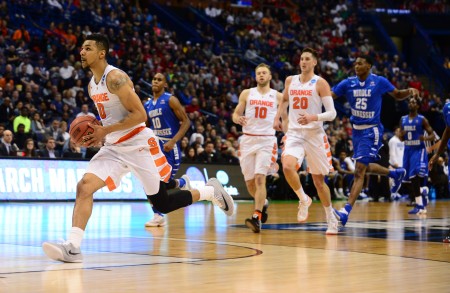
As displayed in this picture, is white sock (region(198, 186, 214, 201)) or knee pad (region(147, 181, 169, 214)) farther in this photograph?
white sock (region(198, 186, 214, 201))

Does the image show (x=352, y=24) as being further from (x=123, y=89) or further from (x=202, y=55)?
(x=123, y=89)

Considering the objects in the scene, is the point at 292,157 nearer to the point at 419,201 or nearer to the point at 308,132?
the point at 308,132

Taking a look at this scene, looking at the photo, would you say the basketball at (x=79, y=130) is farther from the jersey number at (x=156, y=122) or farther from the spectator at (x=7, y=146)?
the spectator at (x=7, y=146)

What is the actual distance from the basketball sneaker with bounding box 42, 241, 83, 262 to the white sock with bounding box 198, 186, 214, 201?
2434mm

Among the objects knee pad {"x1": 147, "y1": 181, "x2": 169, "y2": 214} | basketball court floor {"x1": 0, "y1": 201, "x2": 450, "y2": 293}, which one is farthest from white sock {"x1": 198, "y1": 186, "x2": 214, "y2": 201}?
knee pad {"x1": 147, "y1": 181, "x2": 169, "y2": 214}

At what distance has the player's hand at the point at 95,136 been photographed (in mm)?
7578

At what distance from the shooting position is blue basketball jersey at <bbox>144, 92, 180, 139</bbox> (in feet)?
41.2

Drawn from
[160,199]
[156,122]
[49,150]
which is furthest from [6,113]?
[160,199]

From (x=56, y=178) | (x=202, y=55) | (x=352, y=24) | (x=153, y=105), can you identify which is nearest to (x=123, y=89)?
(x=153, y=105)

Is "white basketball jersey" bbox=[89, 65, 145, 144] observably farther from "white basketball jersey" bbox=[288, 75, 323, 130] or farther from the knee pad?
"white basketball jersey" bbox=[288, 75, 323, 130]

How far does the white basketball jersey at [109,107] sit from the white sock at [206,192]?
5.54ft

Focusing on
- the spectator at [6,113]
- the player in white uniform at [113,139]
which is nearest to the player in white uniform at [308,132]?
the player in white uniform at [113,139]

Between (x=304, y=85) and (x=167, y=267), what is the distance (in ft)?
16.4

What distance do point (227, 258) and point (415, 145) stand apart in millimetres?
10729
